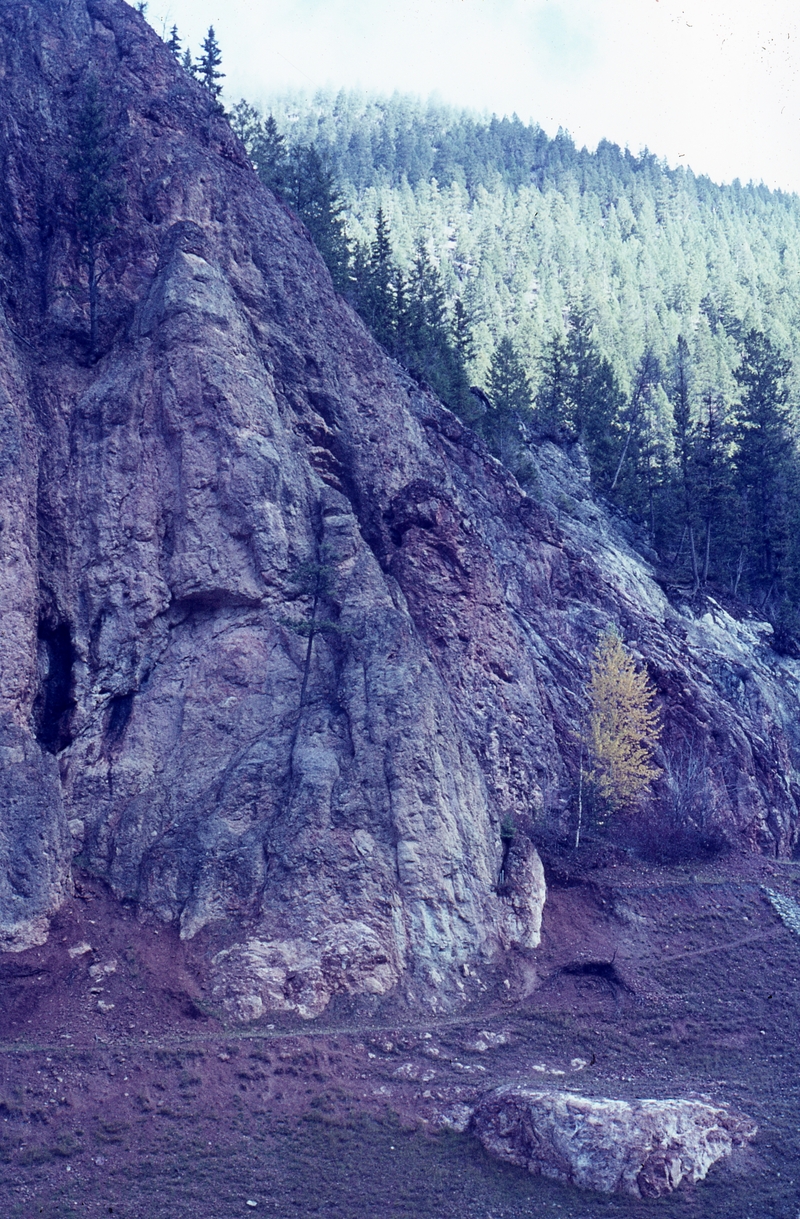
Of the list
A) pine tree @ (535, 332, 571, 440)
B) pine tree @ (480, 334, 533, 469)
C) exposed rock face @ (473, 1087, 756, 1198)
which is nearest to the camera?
exposed rock face @ (473, 1087, 756, 1198)

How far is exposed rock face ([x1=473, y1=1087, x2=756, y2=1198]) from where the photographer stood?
18203mm

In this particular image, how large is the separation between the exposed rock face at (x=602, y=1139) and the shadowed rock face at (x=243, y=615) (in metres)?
3.69

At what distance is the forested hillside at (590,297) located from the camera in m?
50.3

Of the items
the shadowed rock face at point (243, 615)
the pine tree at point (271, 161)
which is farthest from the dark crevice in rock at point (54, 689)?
the pine tree at point (271, 161)

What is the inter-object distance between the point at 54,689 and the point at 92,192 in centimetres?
1499

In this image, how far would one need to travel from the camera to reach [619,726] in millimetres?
33344

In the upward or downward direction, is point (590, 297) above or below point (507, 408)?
above

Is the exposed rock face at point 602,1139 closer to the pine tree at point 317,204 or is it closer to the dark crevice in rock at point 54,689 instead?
the dark crevice in rock at point 54,689

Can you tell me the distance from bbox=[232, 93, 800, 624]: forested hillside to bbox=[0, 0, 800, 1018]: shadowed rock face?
12.4 metres

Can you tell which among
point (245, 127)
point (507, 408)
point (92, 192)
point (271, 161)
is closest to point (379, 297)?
point (507, 408)

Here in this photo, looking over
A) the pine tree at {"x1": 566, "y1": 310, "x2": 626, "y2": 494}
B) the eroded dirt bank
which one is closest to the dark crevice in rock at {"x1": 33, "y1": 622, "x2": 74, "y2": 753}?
the eroded dirt bank

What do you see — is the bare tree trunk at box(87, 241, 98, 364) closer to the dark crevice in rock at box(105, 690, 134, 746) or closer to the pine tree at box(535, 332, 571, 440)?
the dark crevice in rock at box(105, 690, 134, 746)

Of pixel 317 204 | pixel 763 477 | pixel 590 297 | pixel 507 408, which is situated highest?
pixel 590 297

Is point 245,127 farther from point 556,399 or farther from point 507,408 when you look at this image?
point 507,408
